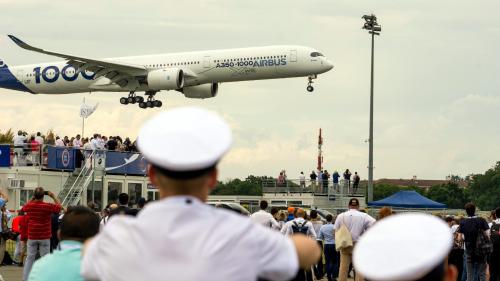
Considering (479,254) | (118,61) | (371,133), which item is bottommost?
(479,254)

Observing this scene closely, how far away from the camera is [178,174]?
13.1 ft

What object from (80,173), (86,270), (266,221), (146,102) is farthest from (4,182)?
(86,270)

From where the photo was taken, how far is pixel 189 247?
3820 millimetres

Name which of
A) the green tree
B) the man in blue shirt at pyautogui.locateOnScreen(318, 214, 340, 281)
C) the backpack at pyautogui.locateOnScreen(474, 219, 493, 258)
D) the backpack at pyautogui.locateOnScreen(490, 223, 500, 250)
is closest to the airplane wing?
the man in blue shirt at pyautogui.locateOnScreen(318, 214, 340, 281)

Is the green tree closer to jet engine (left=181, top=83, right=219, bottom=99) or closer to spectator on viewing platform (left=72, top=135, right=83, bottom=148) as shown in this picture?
jet engine (left=181, top=83, right=219, bottom=99)

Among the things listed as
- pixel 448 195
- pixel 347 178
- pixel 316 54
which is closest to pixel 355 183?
pixel 347 178

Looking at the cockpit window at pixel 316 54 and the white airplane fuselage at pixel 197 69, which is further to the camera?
the cockpit window at pixel 316 54

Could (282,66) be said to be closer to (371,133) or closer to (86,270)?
(371,133)

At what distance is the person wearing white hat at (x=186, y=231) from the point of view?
381 cm

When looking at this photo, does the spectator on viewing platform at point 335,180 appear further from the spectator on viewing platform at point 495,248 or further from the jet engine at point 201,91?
the spectator on viewing platform at point 495,248

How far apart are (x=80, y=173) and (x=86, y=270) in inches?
1499

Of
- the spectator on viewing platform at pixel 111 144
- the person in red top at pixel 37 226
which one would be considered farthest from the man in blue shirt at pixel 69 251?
the spectator on viewing platform at pixel 111 144

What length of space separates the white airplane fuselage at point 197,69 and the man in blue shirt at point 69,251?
54.8 metres

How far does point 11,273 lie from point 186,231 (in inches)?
957
